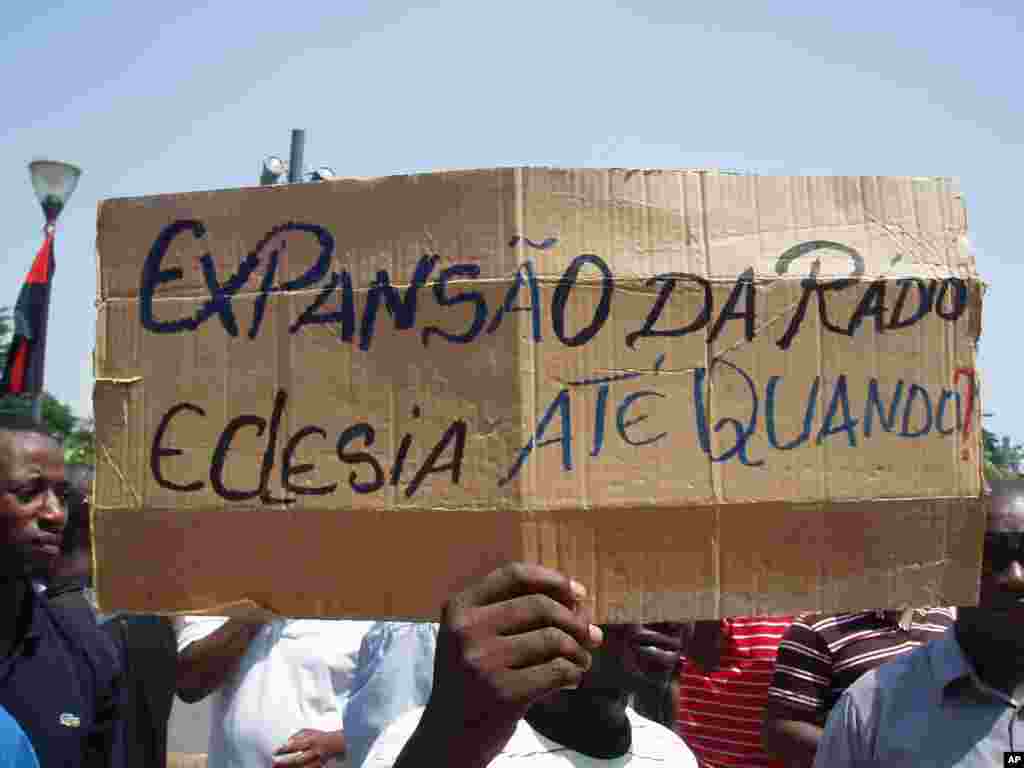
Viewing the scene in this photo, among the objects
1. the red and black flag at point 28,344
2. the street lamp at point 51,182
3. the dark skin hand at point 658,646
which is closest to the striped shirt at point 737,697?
the dark skin hand at point 658,646

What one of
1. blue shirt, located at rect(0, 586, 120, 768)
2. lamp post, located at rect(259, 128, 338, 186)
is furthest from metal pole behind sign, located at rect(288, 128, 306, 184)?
blue shirt, located at rect(0, 586, 120, 768)

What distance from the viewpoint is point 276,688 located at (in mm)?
4555

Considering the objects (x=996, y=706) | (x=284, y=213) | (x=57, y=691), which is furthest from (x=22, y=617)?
(x=996, y=706)

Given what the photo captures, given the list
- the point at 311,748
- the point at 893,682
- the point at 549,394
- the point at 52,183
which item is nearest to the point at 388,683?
the point at 311,748

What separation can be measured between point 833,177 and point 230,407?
→ 40.6 inches

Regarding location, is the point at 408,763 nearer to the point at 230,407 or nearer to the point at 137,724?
the point at 230,407

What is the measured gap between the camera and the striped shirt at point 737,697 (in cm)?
417

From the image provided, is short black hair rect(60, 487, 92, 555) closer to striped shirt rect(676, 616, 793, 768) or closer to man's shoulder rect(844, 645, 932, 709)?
striped shirt rect(676, 616, 793, 768)

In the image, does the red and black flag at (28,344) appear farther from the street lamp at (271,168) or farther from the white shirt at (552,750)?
the white shirt at (552,750)

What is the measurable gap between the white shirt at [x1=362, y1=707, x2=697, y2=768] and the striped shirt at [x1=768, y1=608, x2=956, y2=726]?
809mm

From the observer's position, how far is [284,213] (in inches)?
76.0

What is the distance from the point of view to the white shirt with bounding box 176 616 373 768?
4.49 meters

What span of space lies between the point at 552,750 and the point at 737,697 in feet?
5.72

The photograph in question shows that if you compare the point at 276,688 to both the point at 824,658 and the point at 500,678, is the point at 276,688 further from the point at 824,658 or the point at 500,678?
the point at 500,678
